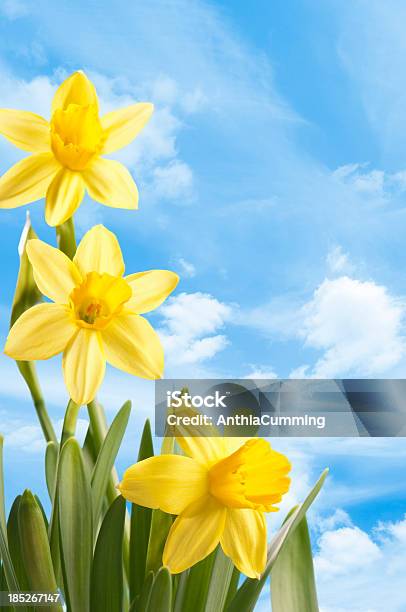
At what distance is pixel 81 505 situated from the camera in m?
0.70

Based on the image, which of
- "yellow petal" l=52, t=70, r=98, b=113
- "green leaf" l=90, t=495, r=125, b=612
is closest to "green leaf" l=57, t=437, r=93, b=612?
"green leaf" l=90, t=495, r=125, b=612

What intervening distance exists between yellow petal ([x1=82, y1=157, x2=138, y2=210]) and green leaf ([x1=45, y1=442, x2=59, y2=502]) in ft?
0.92

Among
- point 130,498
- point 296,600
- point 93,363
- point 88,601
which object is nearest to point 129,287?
point 93,363

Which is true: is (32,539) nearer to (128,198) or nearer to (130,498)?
(130,498)

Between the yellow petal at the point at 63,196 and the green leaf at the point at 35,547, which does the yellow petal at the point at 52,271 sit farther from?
the green leaf at the point at 35,547

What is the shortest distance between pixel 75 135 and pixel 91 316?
198mm

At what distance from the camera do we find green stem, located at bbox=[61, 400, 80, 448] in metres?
0.72

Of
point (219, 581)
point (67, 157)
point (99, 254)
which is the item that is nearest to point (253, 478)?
point (219, 581)

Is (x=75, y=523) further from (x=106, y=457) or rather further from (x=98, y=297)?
(x=98, y=297)

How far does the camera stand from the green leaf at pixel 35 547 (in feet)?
2.22

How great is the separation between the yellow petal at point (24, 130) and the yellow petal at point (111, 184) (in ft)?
0.18

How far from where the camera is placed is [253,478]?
A: 646 mm

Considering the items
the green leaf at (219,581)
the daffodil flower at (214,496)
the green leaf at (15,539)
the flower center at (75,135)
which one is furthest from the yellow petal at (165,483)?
the flower center at (75,135)

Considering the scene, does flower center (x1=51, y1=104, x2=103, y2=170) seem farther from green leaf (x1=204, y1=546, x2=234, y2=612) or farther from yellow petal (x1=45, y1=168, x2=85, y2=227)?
green leaf (x1=204, y1=546, x2=234, y2=612)
